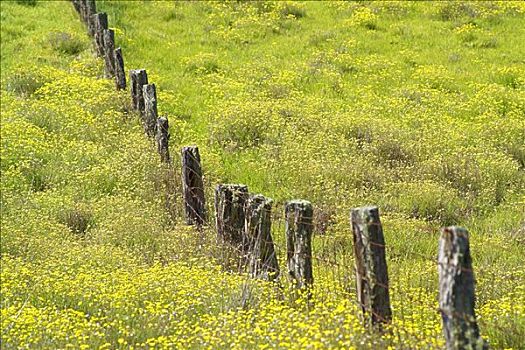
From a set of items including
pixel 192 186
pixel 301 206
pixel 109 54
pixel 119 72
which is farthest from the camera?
pixel 109 54

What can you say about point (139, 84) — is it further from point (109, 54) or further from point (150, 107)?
point (109, 54)

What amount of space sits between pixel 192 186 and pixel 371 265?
4.53 metres

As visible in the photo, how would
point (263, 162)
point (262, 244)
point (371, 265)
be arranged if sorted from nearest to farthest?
point (371, 265) < point (262, 244) < point (263, 162)

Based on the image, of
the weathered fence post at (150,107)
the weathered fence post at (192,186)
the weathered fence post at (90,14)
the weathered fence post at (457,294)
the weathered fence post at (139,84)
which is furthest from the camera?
the weathered fence post at (90,14)

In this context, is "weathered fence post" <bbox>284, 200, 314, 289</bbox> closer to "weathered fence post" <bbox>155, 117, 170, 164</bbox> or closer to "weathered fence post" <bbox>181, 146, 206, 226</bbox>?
"weathered fence post" <bbox>181, 146, 206, 226</bbox>

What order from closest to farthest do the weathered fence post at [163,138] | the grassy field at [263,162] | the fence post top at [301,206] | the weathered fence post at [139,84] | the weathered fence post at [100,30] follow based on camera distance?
1. the grassy field at [263,162]
2. the fence post top at [301,206]
3. the weathered fence post at [163,138]
4. the weathered fence post at [139,84]
5. the weathered fence post at [100,30]

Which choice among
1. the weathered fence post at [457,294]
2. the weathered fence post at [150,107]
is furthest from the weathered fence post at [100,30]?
the weathered fence post at [457,294]

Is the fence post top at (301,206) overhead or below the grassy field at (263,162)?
overhead

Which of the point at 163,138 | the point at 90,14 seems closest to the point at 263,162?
the point at 163,138

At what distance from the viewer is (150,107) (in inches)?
513

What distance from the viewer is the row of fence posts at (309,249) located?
15.0ft

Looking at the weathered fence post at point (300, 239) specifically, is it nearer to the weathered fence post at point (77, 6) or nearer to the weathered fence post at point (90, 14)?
the weathered fence post at point (90, 14)

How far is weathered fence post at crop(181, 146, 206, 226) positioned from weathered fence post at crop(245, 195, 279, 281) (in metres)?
2.12

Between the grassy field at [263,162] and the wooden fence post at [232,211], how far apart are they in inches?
10.1
